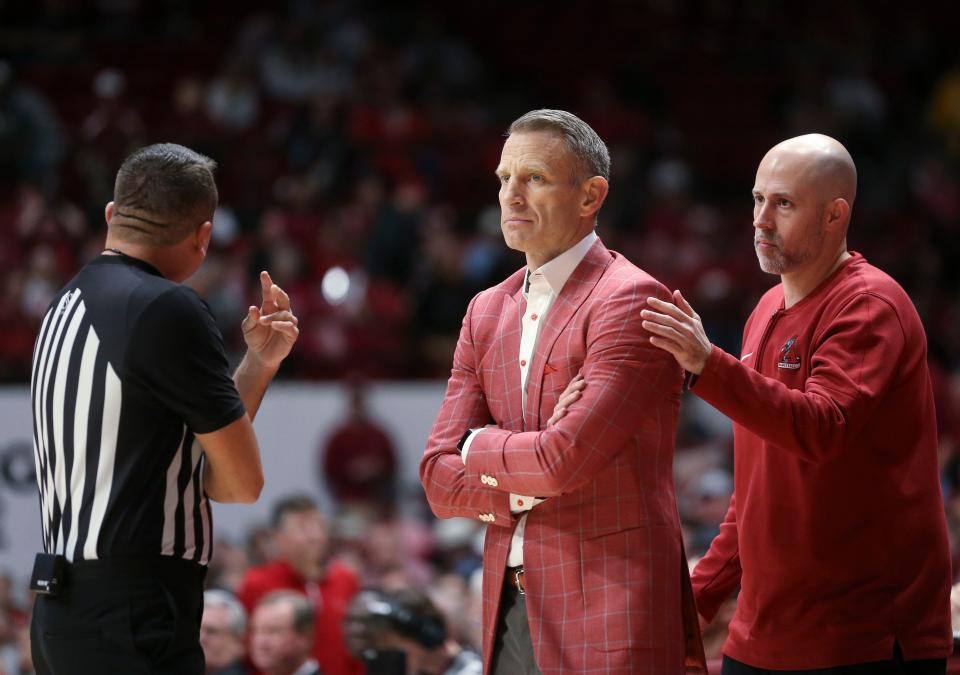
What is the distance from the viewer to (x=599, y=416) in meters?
3.16

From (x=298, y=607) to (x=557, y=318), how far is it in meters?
3.07

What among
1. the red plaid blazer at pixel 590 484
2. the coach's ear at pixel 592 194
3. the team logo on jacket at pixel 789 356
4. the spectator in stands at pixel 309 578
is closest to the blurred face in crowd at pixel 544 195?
the coach's ear at pixel 592 194

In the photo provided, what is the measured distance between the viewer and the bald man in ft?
10.8

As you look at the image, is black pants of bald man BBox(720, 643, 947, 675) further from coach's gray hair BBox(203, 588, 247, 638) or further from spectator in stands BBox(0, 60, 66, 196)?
spectator in stands BBox(0, 60, 66, 196)

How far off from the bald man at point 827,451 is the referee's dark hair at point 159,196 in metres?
1.14

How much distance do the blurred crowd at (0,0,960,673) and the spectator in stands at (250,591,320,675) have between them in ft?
5.87

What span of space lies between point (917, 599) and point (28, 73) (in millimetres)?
11887

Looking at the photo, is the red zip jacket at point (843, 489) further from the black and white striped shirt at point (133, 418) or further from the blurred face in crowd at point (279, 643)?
the blurred face in crowd at point (279, 643)

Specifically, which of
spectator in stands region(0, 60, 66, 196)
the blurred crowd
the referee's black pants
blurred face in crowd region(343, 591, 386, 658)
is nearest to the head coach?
the referee's black pants

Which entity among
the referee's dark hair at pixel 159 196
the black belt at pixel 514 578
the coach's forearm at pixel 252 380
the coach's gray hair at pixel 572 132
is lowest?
the black belt at pixel 514 578

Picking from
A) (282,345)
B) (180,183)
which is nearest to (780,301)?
(282,345)

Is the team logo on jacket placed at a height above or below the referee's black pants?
above

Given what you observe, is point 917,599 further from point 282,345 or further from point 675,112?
point 675,112

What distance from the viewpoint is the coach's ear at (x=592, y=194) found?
3424mm
